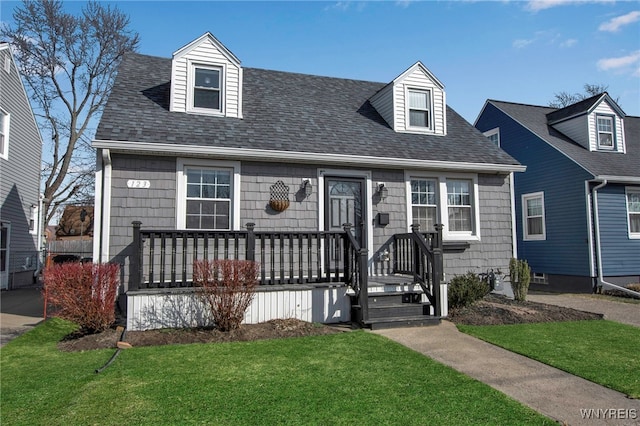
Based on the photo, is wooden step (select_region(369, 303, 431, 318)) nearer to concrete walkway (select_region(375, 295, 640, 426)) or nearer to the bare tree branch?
concrete walkway (select_region(375, 295, 640, 426))

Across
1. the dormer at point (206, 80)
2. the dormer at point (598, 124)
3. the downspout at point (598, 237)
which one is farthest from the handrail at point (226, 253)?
the dormer at point (598, 124)

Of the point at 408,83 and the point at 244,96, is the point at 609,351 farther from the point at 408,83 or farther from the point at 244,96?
the point at 244,96

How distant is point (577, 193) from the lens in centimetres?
1276

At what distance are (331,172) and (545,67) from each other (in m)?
7.03

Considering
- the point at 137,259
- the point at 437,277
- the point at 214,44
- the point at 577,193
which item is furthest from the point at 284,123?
the point at 577,193

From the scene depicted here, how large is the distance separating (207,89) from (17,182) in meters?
9.89

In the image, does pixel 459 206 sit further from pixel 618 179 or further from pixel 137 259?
pixel 137 259

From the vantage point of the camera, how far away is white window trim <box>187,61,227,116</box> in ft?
28.5

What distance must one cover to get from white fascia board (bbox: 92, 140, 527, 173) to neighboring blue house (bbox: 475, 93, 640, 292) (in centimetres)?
467

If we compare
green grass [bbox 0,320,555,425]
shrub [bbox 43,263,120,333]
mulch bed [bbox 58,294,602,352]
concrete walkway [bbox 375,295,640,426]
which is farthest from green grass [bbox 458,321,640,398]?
shrub [bbox 43,263,120,333]

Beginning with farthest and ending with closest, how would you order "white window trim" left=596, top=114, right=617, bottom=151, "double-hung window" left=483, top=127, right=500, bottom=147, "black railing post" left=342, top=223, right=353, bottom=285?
1. "double-hung window" left=483, top=127, right=500, bottom=147
2. "white window trim" left=596, top=114, right=617, bottom=151
3. "black railing post" left=342, top=223, right=353, bottom=285

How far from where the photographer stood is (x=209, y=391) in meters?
3.77

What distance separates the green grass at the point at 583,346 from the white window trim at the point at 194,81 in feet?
21.0

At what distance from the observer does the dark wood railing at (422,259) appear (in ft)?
22.9
